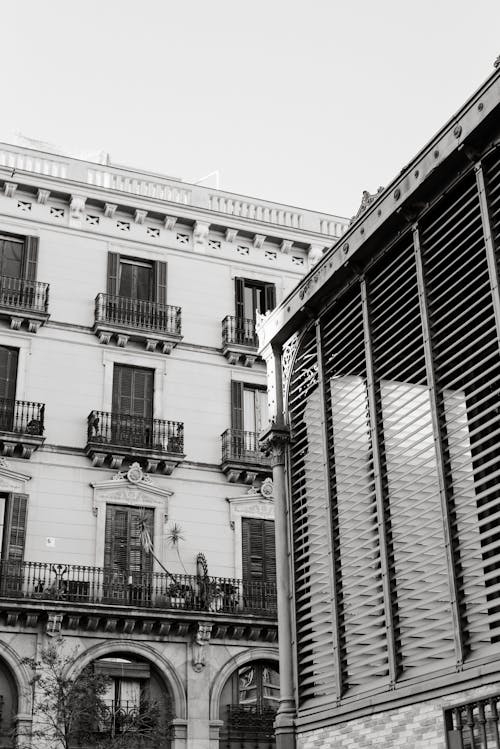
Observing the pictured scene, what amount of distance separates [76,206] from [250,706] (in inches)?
601

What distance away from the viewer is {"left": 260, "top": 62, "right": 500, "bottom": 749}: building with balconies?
11836mm

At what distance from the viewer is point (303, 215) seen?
3481 cm

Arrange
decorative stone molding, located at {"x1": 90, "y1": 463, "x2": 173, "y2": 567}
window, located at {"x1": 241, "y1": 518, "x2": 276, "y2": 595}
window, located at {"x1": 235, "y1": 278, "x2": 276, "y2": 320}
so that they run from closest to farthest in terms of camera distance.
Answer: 1. decorative stone molding, located at {"x1": 90, "y1": 463, "x2": 173, "y2": 567}
2. window, located at {"x1": 241, "y1": 518, "x2": 276, "y2": 595}
3. window, located at {"x1": 235, "y1": 278, "x2": 276, "y2": 320}

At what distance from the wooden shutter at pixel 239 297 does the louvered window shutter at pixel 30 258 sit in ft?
20.7

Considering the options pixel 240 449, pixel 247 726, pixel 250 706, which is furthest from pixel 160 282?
pixel 247 726

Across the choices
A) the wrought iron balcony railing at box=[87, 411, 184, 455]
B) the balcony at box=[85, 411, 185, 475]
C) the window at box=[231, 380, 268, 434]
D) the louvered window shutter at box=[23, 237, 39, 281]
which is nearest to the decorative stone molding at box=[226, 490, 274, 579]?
the window at box=[231, 380, 268, 434]

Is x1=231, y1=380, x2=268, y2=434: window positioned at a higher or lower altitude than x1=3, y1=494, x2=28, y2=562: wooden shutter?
higher

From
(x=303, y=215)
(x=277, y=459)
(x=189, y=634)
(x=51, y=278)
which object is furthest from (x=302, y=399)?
(x=303, y=215)

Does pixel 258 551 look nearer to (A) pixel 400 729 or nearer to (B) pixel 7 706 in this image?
(B) pixel 7 706

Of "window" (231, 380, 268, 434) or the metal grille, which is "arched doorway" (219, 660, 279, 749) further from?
the metal grille

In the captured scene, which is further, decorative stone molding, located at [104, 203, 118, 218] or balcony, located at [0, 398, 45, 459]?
decorative stone molding, located at [104, 203, 118, 218]

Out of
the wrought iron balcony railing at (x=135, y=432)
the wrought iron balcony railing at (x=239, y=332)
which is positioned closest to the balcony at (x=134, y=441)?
the wrought iron balcony railing at (x=135, y=432)

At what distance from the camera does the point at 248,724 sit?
27641 millimetres

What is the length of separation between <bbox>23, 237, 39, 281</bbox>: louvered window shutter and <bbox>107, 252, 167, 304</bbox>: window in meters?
2.25
